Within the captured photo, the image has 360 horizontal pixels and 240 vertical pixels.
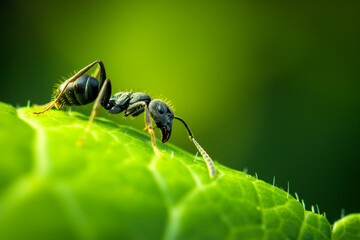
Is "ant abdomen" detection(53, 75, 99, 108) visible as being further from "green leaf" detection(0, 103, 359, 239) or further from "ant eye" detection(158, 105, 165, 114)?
"green leaf" detection(0, 103, 359, 239)

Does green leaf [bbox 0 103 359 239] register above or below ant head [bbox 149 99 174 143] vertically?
above

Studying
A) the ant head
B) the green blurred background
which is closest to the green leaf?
the ant head

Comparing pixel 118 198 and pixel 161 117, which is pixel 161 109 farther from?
pixel 118 198

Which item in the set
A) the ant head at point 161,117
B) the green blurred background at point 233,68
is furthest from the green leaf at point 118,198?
the green blurred background at point 233,68

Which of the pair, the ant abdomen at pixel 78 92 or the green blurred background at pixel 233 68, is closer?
the ant abdomen at pixel 78 92

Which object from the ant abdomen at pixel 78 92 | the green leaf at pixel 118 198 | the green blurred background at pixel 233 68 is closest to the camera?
the green leaf at pixel 118 198

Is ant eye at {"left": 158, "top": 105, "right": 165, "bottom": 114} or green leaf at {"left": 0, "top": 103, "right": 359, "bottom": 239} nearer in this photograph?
green leaf at {"left": 0, "top": 103, "right": 359, "bottom": 239}

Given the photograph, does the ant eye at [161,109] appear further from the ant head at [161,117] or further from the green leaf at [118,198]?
the green leaf at [118,198]
